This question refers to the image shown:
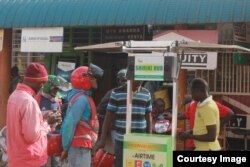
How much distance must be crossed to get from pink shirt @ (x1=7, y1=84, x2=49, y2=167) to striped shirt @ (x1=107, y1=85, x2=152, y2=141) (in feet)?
4.17

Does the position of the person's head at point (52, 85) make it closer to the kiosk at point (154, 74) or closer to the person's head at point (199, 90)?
the kiosk at point (154, 74)

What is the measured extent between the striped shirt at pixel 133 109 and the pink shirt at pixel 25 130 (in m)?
1.27

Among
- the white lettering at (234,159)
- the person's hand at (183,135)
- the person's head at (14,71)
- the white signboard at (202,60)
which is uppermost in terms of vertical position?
the white signboard at (202,60)

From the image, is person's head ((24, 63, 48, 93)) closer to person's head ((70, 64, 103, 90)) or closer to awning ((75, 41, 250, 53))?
person's head ((70, 64, 103, 90))

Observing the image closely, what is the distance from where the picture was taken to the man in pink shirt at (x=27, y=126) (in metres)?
4.73

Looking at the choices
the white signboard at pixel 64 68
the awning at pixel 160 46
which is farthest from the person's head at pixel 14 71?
the awning at pixel 160 46

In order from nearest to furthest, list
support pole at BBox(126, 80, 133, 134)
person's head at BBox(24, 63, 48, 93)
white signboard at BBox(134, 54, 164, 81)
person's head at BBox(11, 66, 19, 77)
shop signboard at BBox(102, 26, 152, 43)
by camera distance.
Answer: person's head at BBox(24, 63, 48, 93)
white signboard at BBox(134, 54, 164, 81)
support pole at BBox(126, 80, 133, 134)
shop signboard at BBox(102, 26, 152, 43)
person's head at BBox(11, 66, 19, 77)

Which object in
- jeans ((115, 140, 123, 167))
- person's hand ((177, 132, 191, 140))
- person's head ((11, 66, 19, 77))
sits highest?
person's head ((11, 66, 19, 77))

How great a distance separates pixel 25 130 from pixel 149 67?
4.97 ft

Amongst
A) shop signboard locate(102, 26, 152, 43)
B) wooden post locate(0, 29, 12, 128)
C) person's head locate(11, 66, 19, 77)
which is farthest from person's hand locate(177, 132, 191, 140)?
person's head locate(11, 66, 19, 77)

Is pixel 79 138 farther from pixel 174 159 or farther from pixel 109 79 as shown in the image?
pixel 109 79

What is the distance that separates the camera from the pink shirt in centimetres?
473

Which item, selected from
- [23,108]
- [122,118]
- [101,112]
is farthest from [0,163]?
[23,108]

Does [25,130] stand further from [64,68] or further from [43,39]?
[64,68]
